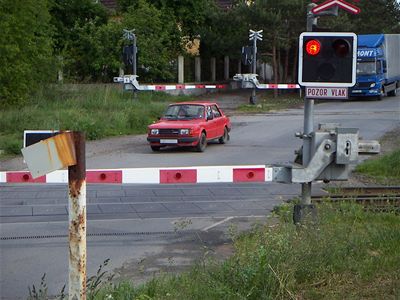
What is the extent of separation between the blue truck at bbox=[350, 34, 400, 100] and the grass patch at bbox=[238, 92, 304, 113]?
3.51 meters

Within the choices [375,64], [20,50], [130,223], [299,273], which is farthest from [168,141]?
[375,64]

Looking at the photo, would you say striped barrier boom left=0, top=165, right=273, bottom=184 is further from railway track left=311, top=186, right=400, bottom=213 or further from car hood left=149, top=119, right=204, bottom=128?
car hood left=149, top=119, right=204, bottom=128

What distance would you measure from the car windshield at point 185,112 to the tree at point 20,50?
22.8 ft

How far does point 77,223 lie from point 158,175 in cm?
378

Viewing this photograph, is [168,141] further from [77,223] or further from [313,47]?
[77,223]

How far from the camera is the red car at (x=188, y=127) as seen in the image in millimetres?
21484

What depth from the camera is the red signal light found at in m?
8.23

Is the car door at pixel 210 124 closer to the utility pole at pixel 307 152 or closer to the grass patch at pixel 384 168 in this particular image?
the grass patch at pixel 384 168

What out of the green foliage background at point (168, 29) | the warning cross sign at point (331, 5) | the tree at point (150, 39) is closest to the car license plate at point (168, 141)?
the warning cross sign at point (331, 5)

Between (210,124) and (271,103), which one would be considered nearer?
(210,124)

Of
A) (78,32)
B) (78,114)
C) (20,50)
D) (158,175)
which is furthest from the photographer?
(78,32)

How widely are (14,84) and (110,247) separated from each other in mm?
19307

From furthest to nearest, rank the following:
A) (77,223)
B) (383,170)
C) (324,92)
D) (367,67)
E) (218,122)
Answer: (367,67) → (218,122) → (383,170) → (324,92) → (77,223)

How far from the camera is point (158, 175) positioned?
8.66 m
